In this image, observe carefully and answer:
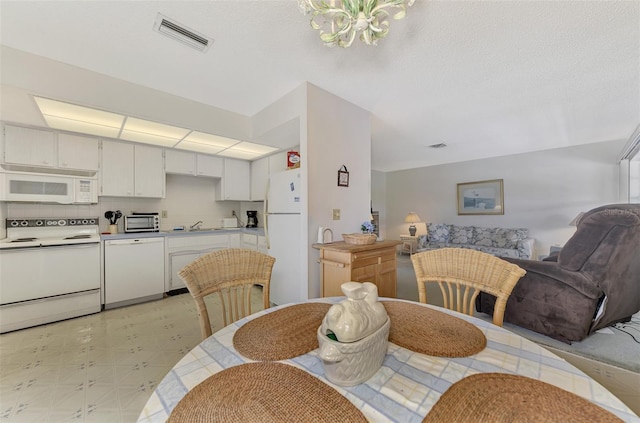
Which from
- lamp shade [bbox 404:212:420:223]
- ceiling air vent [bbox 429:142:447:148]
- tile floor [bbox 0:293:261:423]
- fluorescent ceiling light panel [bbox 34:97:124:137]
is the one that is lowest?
tile floor [bbox 0:293:261:423]

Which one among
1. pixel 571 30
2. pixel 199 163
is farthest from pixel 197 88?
pixel 571 30

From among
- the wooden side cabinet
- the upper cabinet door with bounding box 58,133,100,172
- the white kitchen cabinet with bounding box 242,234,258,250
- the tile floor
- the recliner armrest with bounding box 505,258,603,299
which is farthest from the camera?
the white kitchen cabinet with bounding box 242,234,258,250

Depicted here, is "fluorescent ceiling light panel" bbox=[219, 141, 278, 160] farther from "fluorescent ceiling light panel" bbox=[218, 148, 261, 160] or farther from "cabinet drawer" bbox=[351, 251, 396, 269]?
"cabinet drawer" bbox=[351, 251, 396, 269]

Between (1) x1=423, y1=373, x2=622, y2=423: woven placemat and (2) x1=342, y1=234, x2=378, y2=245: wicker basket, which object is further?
(2) x1=342, y1=234, x2=378, y2=245: wicker basket

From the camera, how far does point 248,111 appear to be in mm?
3082

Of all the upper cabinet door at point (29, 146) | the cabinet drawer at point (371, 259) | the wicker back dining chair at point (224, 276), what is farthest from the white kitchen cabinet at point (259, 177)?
the wicker back dining chair at point (224, 276)

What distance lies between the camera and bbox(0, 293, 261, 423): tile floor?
59.1 inches

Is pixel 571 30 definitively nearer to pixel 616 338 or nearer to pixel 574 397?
pixel 574 397

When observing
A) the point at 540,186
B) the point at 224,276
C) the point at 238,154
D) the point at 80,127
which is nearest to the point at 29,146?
the point at 80,127

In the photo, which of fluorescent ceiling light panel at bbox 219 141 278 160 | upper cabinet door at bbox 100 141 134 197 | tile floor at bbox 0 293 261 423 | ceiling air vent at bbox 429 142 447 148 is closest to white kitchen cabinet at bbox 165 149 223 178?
fluorescent ceiling light panel at bbox 219 141 278 160

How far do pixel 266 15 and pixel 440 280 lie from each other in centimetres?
198

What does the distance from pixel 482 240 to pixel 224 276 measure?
18.1 ft

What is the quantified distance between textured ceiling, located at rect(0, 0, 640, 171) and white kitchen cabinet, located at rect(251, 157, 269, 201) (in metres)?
1.08

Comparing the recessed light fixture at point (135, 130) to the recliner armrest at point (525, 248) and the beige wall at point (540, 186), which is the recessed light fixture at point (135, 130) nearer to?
the beige wall at point (540, 186)
